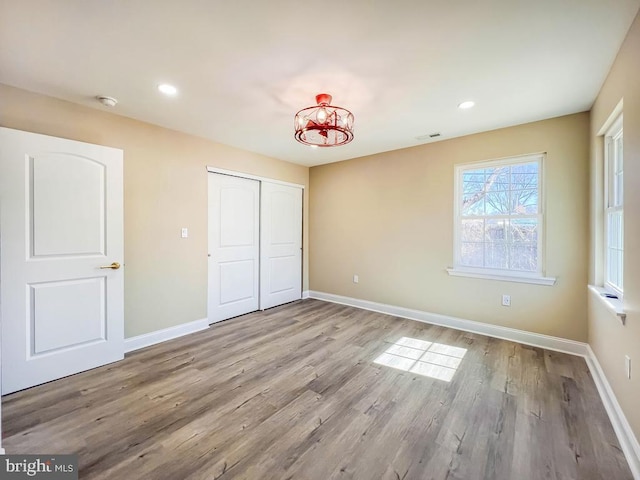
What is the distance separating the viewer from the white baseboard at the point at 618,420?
1521 mm

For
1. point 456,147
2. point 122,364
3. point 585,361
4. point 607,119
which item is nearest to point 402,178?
point 456,147

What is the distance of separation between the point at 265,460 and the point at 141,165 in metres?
3.05

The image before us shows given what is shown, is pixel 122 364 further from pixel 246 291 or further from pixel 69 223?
pixel 246 291

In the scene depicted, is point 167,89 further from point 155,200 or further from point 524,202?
point 524,202

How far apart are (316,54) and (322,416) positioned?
2489mm

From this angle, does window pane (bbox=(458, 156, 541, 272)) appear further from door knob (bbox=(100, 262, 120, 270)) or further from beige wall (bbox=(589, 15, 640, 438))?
door knob (bbox=(100, 262, 120, 270))

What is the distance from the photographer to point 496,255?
3.43 m

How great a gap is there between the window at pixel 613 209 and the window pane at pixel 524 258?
0.65m

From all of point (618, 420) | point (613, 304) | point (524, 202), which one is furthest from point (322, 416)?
point (524, 202)

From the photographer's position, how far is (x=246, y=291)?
4.33 meters

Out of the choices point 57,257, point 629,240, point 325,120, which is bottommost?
point 57,257

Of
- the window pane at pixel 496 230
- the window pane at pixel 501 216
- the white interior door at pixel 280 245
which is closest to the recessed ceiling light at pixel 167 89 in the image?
the white interior door at pixel 280 245

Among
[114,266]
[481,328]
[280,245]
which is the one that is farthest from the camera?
[280,245]

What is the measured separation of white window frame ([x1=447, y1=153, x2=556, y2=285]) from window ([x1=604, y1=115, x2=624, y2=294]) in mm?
595
